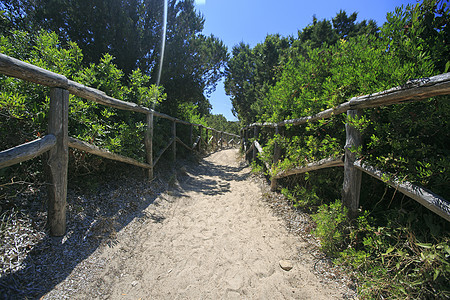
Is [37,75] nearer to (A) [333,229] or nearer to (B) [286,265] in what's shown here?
(B) [286,265]

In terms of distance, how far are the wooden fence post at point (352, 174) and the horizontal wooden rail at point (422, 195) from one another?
0.94 feet

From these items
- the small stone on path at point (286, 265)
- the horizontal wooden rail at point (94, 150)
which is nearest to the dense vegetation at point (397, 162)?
the small stone on path at point (286, 265)

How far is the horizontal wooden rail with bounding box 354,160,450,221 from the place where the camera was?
4.07ft

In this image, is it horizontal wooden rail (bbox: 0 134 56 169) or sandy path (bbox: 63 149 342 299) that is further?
sandy path (bbox: 63 149 342 299)

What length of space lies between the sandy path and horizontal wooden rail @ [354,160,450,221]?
1058mm

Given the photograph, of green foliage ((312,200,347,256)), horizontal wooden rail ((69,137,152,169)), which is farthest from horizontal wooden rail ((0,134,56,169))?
green foliage ((312,200,347,256))

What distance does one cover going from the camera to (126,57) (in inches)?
186

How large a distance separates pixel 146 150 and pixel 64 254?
2.39 meters

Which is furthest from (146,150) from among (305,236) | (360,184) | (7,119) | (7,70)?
(360,184)

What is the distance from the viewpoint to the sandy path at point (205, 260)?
175 centimetres

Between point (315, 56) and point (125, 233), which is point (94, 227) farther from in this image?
point (315, 56)

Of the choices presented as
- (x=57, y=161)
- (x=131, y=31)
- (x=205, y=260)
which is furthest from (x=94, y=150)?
(x=131, y=31)

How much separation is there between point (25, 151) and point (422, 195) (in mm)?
3230

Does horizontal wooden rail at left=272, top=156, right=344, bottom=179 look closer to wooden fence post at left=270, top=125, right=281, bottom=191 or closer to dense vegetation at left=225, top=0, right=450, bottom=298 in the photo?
dense vegetation at left=225, top=0, right=450, bottom=298
